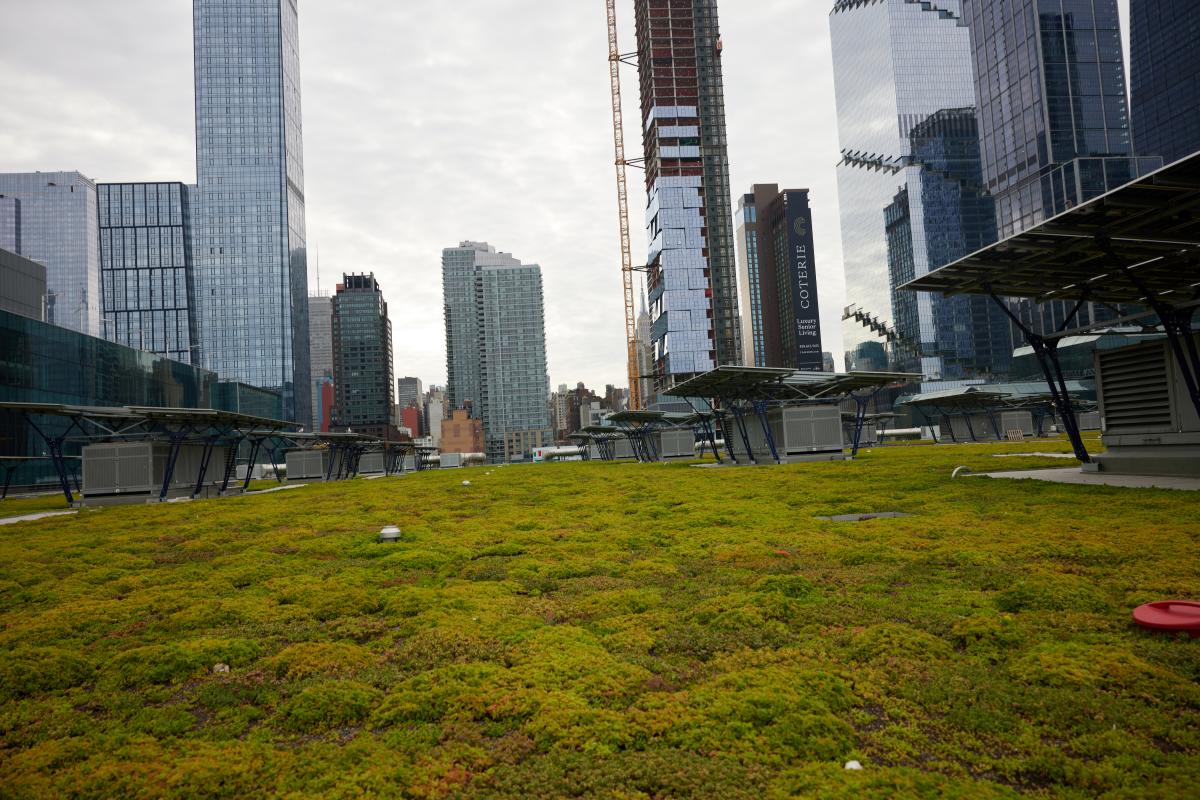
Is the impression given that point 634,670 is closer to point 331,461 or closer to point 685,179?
point 331,461

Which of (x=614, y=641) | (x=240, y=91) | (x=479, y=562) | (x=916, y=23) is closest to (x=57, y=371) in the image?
(x=479, y=562)

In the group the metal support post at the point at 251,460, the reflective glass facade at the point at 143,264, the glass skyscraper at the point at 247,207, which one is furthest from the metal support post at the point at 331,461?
the reflective glass facade at the point at 143,264

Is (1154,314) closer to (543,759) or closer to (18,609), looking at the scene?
(543,759)

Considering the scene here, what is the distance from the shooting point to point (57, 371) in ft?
234

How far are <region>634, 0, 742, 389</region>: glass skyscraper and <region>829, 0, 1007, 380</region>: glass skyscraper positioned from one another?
43.4 m

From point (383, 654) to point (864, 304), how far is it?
659 ft

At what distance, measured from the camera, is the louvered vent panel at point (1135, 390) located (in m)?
18.7

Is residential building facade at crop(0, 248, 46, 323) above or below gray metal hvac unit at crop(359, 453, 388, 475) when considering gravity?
above


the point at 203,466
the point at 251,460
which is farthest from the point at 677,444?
the point at 203,466

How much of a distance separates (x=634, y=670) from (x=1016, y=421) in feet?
256

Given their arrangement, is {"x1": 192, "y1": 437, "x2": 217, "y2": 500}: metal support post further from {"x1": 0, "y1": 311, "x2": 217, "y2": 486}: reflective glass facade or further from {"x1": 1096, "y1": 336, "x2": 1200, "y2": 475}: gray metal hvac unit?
{"x1": 1096, "y1": 336, "x2": 1200, "y2": 475}: gray metal hvac unit

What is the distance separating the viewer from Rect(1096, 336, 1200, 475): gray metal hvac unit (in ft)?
59.3

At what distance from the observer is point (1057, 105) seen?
15300 centimetres

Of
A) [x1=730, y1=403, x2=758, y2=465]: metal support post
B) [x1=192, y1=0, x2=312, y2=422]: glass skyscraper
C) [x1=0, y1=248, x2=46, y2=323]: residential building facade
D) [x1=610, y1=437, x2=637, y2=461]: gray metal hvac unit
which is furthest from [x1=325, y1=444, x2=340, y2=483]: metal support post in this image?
[x1=192, y1=0, x2=312, y2=422]: glass skyscraper
